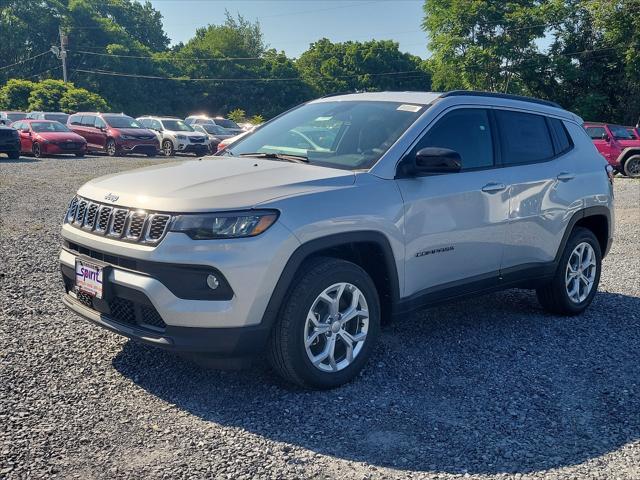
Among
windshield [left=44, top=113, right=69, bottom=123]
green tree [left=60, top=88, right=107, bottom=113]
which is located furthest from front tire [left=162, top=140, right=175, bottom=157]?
green tree [left=60, top=88, right=107, bottom=113]

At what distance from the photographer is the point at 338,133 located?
15.6ft

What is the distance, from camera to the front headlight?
351cm

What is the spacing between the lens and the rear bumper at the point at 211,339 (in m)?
3.54

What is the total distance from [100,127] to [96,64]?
4296cm

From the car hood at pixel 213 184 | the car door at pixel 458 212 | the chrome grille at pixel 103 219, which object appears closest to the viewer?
the car hood at pixel 213 184

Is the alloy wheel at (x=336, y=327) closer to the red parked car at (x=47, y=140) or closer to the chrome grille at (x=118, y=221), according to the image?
the chrome grille at (x=118, y=221)

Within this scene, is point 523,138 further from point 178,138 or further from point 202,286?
point 178,138

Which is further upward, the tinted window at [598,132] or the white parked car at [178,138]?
the tinted window at [598,132]

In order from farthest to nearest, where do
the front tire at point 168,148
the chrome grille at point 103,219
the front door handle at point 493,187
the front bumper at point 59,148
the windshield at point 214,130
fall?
the windshield at point 214,130 < the front tire at point 168,148 < the front bumper at point 59,148 < the front door handle at point 493,187 < the chrome grille at point 103,219

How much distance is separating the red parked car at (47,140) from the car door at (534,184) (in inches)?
811

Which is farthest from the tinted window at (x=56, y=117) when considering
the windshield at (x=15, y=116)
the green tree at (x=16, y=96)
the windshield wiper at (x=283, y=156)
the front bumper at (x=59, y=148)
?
the windshield wiper at (x=283, y=156)

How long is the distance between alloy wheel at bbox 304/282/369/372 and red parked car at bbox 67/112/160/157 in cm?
2239

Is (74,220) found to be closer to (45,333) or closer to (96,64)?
(45,333)

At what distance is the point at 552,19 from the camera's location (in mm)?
38219
